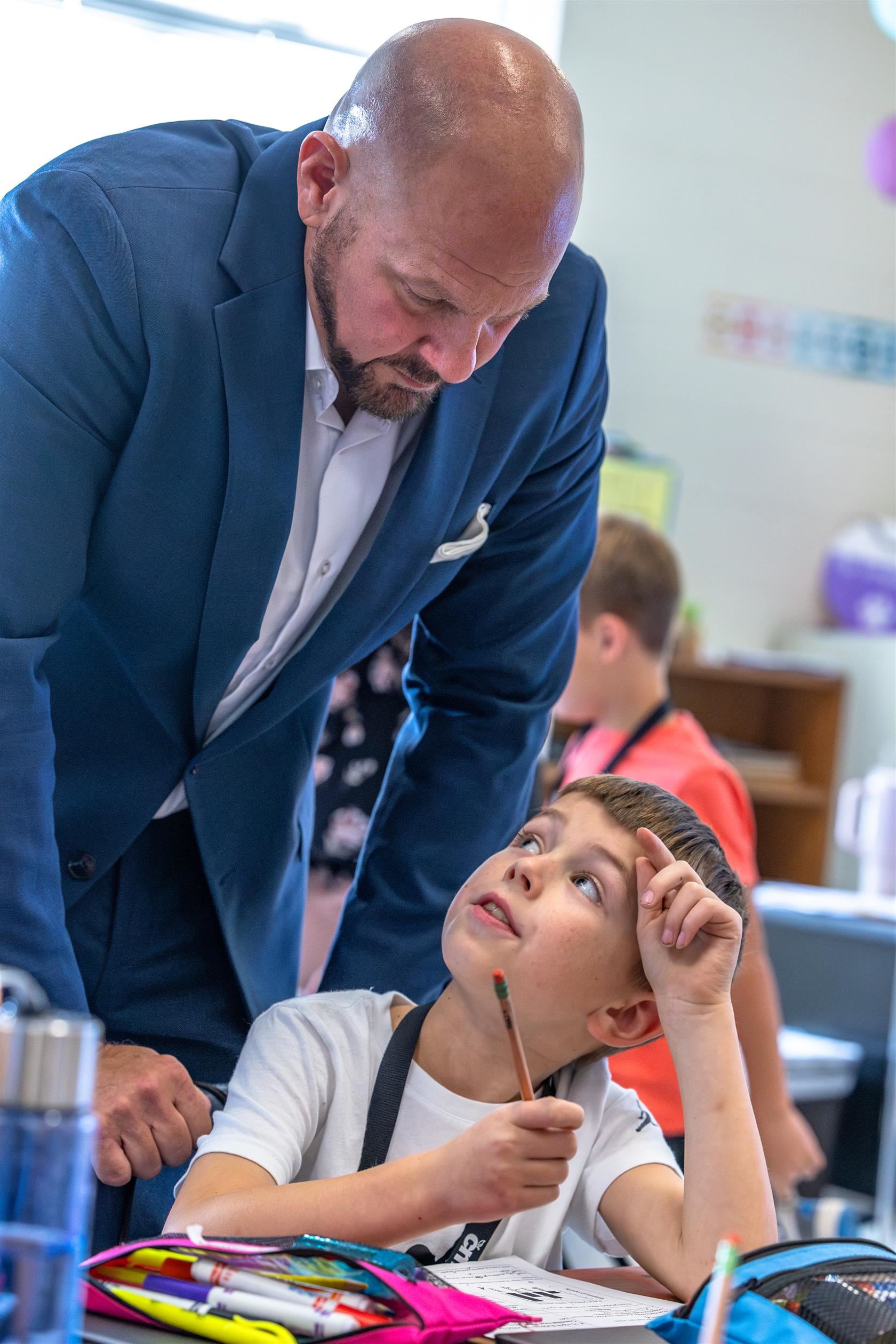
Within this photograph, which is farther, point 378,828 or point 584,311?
point 378,828

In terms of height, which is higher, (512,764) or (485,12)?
(485,12)

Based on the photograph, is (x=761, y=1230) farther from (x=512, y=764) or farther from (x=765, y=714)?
(x=765, y=714)

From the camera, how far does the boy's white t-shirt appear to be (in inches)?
47.5

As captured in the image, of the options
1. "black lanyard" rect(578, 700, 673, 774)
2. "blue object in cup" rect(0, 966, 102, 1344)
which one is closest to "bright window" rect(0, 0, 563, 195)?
"black lanyard" rect(578, 700, 673, 774)

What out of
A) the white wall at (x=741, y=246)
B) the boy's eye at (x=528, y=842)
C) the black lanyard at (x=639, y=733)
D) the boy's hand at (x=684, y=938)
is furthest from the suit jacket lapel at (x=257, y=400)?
the white wall at (x=741, y=246)

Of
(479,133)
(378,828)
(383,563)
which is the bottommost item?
(378,828)

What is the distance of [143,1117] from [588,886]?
43 cm

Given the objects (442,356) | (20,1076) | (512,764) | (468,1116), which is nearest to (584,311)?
(442,356)

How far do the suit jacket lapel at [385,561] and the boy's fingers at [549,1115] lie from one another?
601 mm

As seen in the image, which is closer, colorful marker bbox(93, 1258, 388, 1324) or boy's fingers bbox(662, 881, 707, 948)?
colorful marker bbox(93, 1258, 388, 1324)

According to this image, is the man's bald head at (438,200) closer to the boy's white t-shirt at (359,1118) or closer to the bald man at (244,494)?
the bald man at (244,494)

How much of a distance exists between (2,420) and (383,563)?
1.33 ft

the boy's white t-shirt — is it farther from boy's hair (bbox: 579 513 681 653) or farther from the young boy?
boy's hair (bbox: 579 513 681 653)

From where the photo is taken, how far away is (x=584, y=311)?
159 cm
